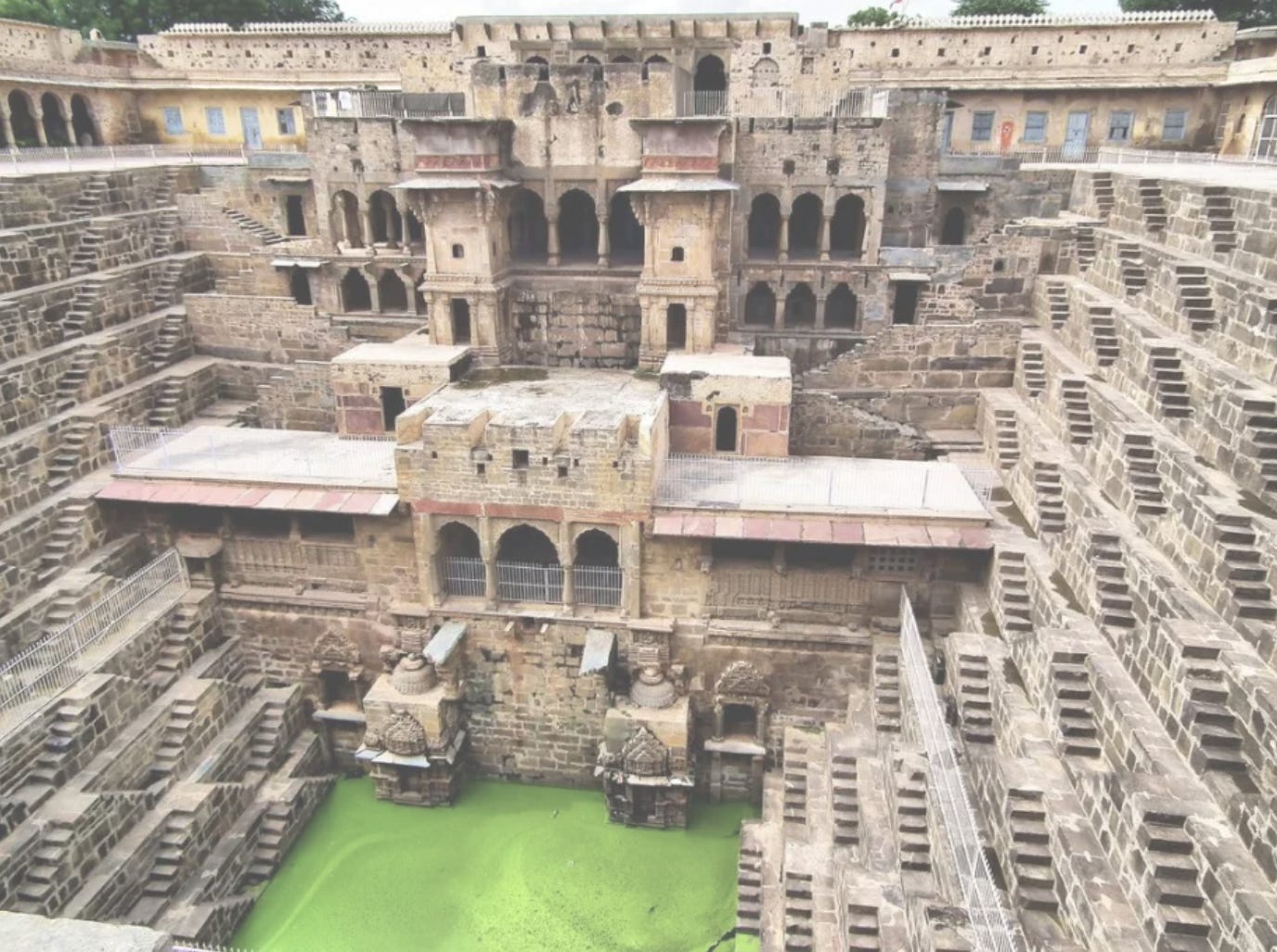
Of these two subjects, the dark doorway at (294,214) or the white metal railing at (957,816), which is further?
the dark doorway at (294,214)

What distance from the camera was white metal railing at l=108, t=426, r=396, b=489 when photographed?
59.3 ft

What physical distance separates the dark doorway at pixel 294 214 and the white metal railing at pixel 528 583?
54.4ft

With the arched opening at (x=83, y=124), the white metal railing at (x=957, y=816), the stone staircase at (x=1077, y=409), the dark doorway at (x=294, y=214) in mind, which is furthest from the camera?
the arched opening at (x=83, y=124)

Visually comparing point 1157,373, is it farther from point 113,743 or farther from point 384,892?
point 113,743

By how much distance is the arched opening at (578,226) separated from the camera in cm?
2534

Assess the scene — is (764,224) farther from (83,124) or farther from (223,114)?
(83,124)

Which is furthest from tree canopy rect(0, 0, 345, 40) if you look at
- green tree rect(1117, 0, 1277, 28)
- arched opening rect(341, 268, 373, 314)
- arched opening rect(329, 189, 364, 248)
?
green tree rect(1117, 0, 1277, 28)

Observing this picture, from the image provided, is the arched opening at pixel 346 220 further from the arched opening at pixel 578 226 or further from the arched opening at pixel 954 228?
the arched opening at pixel 954 228

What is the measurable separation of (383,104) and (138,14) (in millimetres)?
28604

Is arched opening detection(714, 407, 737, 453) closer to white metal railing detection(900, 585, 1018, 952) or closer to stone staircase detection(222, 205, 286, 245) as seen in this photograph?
white metal railing detection(900, 585, 1018, 952)

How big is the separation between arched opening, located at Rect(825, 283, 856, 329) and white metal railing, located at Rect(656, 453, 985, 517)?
7.29 m

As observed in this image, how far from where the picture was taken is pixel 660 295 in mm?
20984

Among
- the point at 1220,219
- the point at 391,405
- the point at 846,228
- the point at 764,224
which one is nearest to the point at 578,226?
the point at 764,224

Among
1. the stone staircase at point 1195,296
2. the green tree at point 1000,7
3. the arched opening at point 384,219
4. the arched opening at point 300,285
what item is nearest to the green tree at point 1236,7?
the green tree at point 1000,7
